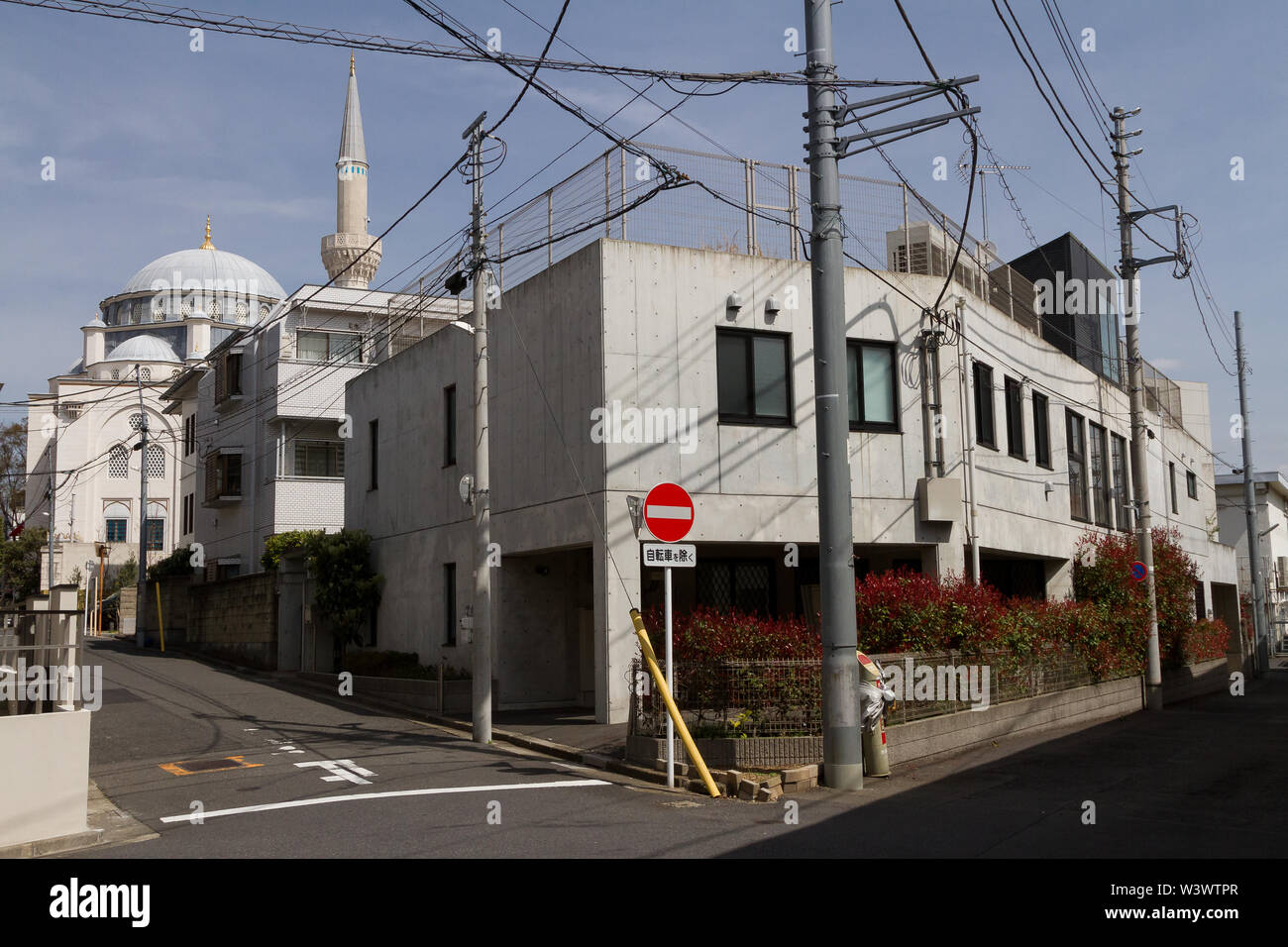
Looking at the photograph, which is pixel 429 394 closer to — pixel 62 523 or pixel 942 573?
pixel 942 573

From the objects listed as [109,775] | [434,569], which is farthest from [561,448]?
[109,775]

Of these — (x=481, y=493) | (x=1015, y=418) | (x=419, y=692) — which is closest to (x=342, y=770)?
(x=481, y=493)

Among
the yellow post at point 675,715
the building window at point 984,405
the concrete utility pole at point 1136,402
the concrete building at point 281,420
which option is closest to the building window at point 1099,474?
the concrete utility pole at point 1136,402

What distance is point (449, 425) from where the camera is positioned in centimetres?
2128

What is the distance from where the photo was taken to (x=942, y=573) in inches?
715

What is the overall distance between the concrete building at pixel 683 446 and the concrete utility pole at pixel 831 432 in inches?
189

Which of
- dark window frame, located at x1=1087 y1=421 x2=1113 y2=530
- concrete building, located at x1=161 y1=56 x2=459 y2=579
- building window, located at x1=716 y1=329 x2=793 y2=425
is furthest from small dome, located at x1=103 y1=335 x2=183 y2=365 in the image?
building window, located at x1=716 y1=329 x2=793 y2=425

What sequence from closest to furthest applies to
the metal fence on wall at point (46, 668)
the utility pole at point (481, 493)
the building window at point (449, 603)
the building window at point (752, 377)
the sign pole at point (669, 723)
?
the metal fence on wall at point (46, 668) → the sign pole at point (669, 723) → the utility pole at point (481, 493) → the building window at point (752, 377) → the building window at point (449, 603)

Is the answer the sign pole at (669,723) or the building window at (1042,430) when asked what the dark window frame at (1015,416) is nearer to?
the building window at (1042,430)

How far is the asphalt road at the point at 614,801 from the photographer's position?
8523 millimetres

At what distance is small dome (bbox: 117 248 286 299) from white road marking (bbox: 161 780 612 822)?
84.0m

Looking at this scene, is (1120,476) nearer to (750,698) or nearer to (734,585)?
(734,585)

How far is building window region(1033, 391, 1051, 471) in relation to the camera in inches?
907

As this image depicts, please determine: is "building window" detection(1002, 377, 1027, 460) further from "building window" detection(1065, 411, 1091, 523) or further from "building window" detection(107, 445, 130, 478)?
"building window" detection(107, 445, 130, 478)
